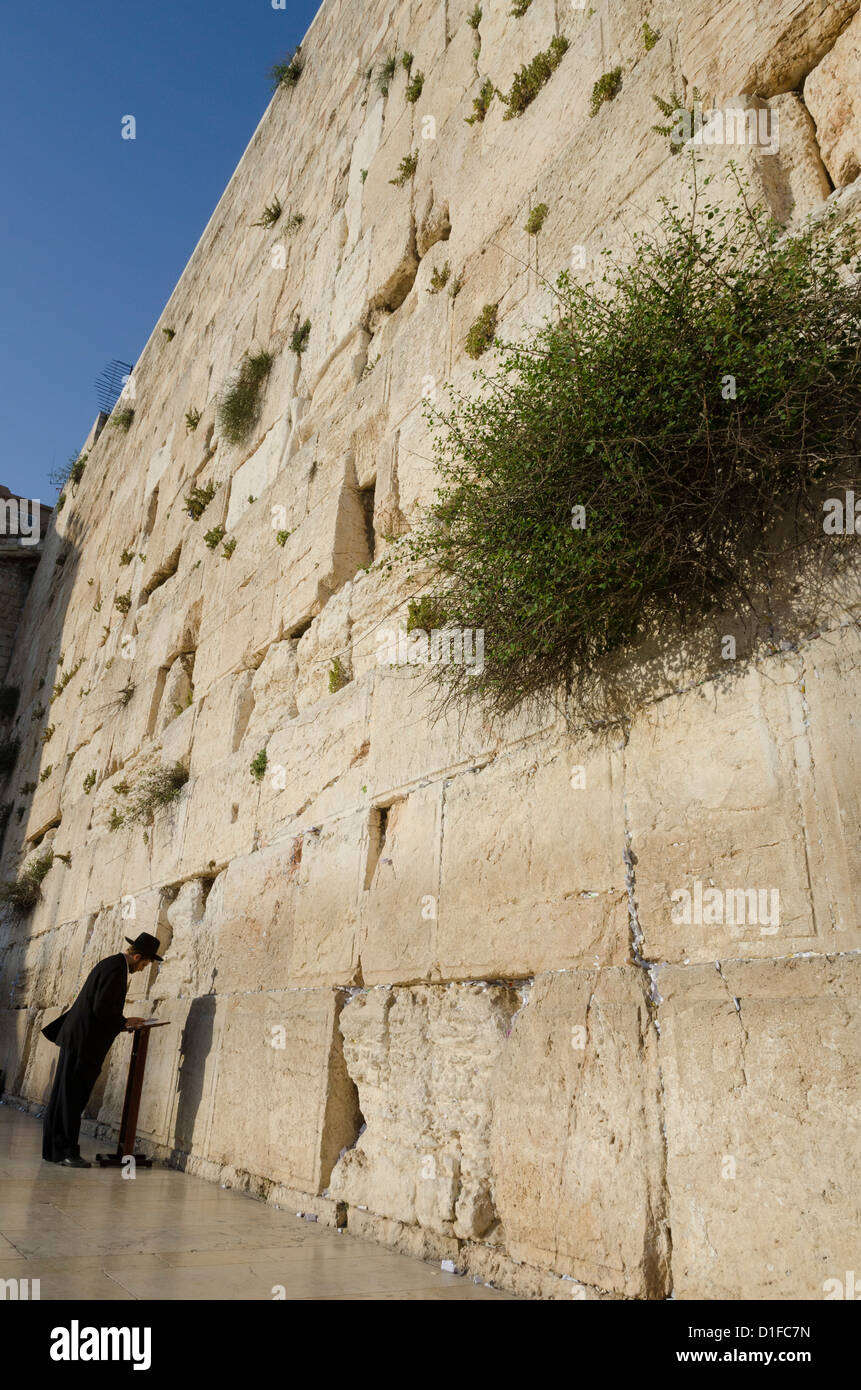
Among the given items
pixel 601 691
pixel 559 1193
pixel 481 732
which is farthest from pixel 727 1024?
pixel 481 732

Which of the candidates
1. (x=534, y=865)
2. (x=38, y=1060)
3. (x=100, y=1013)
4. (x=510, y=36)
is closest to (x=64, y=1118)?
(x=100, y=1013)

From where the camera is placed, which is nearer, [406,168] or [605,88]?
[605,88]

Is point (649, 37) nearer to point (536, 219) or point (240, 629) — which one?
point (536, 219)

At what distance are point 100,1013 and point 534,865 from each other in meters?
3.38

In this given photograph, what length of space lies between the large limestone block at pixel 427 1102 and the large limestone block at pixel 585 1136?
115mm

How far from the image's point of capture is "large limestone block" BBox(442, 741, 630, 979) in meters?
2.80

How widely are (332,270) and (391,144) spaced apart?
867 millimetres

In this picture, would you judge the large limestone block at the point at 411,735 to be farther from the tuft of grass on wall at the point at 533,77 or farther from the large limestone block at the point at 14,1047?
the large limestone block at the point at 14,1047

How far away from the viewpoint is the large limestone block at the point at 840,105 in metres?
2.85

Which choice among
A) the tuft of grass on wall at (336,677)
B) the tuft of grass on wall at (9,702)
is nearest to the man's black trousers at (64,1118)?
the tuft of grass on wall at (336,677)

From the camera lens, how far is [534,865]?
10.1 ft

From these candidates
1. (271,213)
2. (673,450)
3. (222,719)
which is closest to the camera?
(673,450)

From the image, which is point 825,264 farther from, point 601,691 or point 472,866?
point 472,866

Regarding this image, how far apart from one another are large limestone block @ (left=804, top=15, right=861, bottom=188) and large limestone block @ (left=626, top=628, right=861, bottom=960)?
1.54 meters
